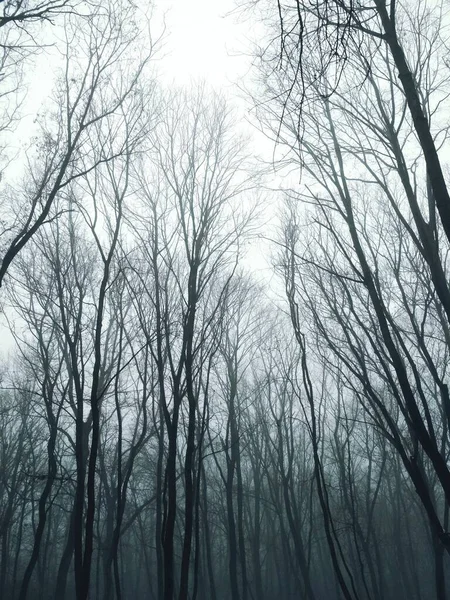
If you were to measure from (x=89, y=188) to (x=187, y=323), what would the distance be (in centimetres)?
230

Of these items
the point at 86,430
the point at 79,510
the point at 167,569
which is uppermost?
the point at 86,430

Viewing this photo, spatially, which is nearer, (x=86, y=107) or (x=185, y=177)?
(x=86, y=107)

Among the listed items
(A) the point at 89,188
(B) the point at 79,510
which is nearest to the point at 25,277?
(A) the point at 89,188

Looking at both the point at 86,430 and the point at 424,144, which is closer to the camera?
the point at 424,144

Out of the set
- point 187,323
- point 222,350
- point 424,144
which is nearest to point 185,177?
point 187,323

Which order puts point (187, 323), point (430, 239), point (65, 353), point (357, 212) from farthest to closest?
point (65, 353)
point (357, 212)
point (187, 323)
point (430, 239)

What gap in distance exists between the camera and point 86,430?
12570 millimetres

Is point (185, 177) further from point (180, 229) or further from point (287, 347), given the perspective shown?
point (287, 347)

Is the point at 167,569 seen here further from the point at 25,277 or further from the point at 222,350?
the point at 222,350

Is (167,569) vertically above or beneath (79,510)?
beneath

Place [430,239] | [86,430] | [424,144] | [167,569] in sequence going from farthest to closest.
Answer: [86,430] < [167,569] < [430,239] < [424,144]

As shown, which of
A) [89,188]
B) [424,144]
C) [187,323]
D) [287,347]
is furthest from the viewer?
[287,347]

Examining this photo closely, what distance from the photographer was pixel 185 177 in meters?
6.45

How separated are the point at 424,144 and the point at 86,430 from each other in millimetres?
11823
